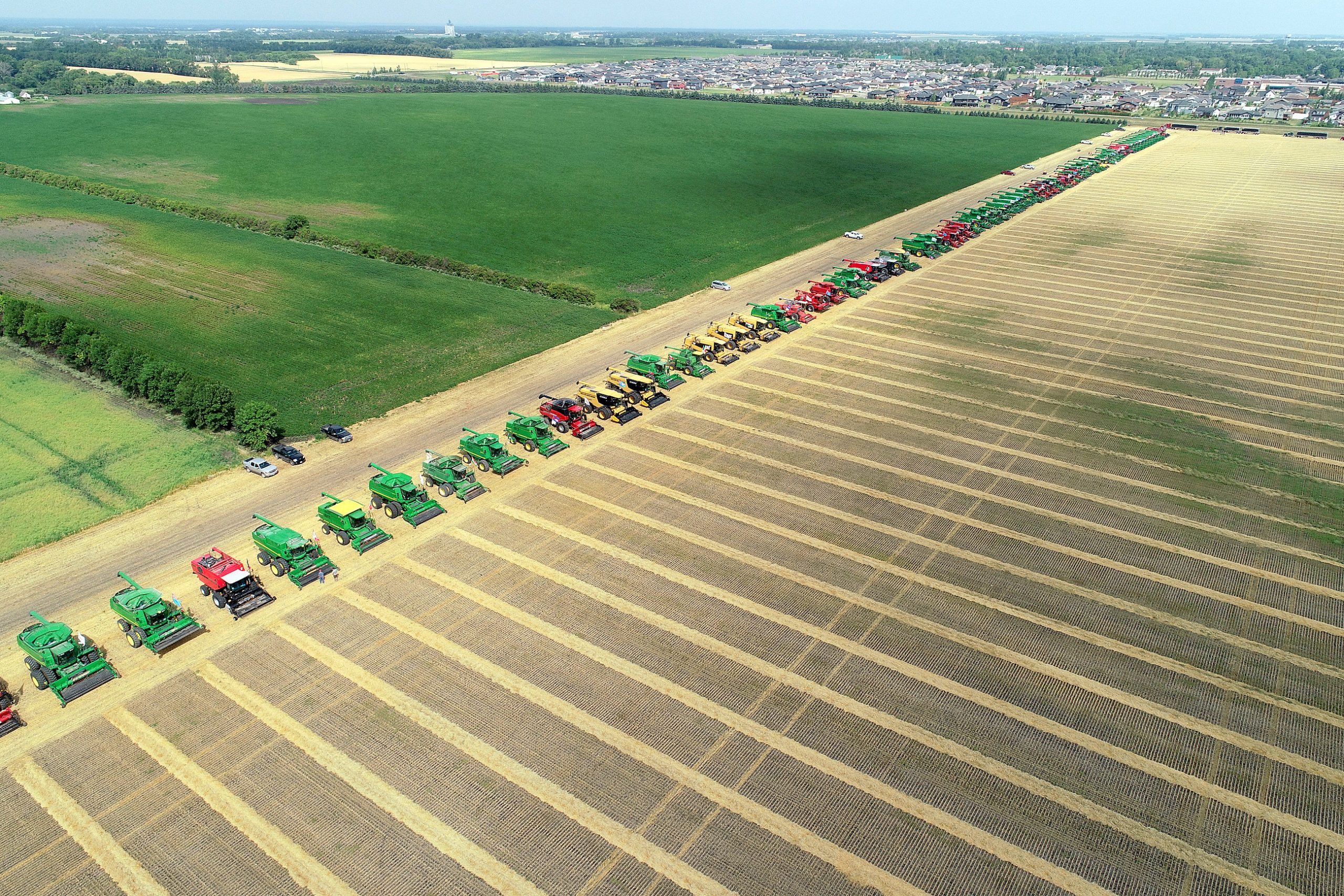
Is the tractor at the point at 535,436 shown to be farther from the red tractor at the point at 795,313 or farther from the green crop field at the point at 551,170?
the green crop field at the point at 551,170

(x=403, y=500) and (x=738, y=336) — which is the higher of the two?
(x=738, y=336)

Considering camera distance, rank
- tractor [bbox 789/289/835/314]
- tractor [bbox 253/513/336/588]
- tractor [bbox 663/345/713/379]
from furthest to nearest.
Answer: tractor [bbox 789/289/835/314] → tractor [bbox 663/345/713/379] → tractor [bbox 253/513/336/588]

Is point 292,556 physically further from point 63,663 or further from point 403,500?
point 63,663

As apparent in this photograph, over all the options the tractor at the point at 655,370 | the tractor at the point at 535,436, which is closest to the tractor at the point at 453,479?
the tractor at the point at 535,436

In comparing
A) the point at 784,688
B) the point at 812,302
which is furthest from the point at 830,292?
the point at 784,688

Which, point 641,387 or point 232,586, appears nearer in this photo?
point 232,586

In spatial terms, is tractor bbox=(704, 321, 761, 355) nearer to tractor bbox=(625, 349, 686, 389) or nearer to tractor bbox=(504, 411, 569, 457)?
tractor bbox=(625, 349, 686, 389)

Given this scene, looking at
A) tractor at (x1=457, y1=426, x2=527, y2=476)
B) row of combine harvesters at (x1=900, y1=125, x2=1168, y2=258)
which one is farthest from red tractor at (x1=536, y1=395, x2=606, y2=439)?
row of combine harvesters at (x1=900, y1=125, x2=1168, y2=258)
